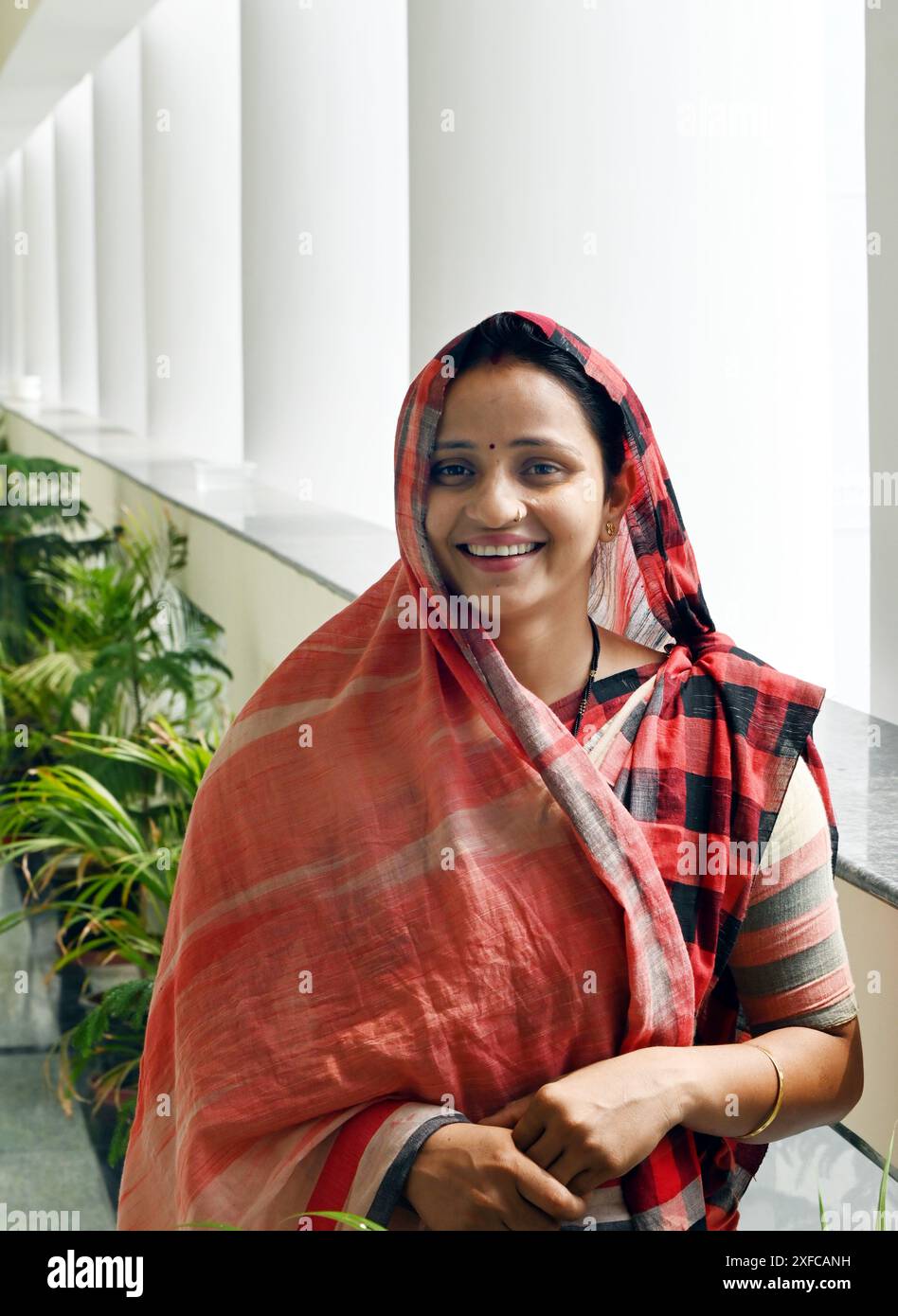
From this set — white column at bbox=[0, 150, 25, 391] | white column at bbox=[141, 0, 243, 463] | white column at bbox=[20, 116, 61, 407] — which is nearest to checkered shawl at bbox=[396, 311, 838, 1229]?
white column at bbox=[141, 0, 243, 463]

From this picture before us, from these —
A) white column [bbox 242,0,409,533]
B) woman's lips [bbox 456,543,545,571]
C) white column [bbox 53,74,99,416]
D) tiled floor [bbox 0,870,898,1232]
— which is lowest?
tiled floor [bbox 0,870,898,1232]

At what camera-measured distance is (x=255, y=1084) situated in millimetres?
1236

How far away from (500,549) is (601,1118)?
0.43 m

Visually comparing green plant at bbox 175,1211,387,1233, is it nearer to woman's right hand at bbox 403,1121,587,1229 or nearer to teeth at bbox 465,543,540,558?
woman's right hand at bbox 403,1121,587,1229

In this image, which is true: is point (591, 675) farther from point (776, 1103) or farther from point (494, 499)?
point (776, 1103)

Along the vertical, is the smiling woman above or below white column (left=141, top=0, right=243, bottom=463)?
below

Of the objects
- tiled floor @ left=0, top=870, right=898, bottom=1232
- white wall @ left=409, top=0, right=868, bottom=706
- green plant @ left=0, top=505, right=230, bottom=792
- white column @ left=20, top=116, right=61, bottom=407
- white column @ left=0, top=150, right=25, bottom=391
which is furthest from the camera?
white column @ left=0, top=150, right=25, bottom=391

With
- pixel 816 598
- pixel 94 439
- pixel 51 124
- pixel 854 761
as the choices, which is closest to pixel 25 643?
pixel 94 439

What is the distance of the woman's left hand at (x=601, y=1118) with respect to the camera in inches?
43.8

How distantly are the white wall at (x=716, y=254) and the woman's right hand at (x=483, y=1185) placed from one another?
1.22 meters

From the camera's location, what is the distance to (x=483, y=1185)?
3.68ft

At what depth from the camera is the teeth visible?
120 cm

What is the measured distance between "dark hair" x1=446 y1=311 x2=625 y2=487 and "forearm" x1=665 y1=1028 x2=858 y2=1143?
1.62ft
